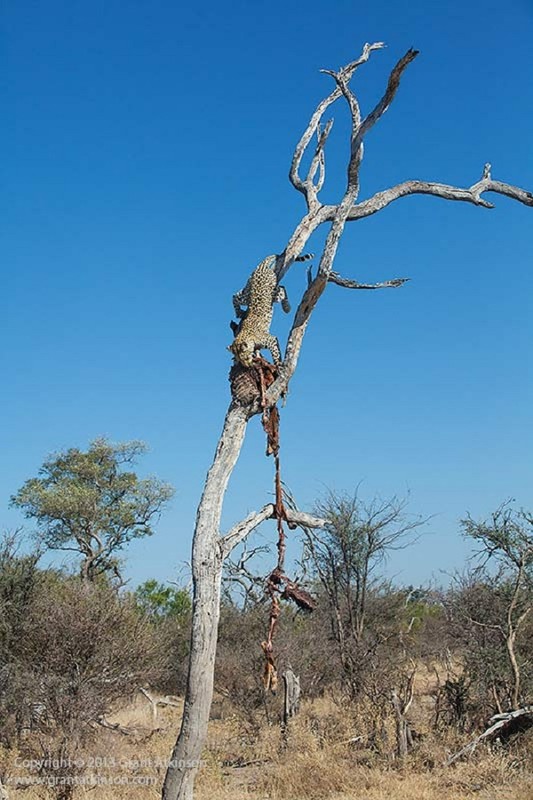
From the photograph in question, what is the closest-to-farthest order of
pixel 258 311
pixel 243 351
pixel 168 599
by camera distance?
1. pixel 243 351
2. pixel 258 311
3. pixel 168 599

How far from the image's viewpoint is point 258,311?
641 cm

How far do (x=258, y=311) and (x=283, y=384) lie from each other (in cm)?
72

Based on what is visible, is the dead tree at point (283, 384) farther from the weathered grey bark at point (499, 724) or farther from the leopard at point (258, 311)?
the weathered grey bark at point (499, 724)

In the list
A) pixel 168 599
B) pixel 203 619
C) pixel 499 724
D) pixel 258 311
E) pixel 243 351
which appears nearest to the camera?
pixel 203 619

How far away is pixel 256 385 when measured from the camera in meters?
6.03

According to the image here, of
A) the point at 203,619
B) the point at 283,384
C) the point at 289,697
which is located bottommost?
the point at 289,697

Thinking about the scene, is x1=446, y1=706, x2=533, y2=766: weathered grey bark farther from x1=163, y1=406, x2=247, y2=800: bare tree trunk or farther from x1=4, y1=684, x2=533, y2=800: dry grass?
x1=163, y1=406, x2=247, y2=800: bare tree trunk

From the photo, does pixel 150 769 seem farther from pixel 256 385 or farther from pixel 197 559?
pixel 256 385

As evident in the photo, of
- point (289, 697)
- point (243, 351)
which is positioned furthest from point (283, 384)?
point (289, 697)

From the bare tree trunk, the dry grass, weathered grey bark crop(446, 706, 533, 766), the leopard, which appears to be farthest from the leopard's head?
weathered grey bark crop(446, 706, 533, 766)

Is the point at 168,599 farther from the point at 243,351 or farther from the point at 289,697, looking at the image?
the point at 243,351

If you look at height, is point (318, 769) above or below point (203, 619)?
below

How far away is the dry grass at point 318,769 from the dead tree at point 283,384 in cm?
388

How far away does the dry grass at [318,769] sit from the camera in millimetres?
8656
